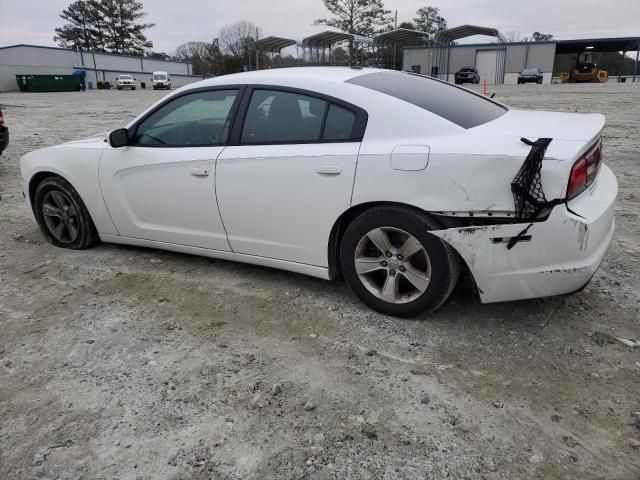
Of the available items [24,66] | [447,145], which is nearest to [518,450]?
[447,145]

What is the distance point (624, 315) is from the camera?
3164 millimetres

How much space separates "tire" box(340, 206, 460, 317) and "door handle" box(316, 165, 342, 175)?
310mm

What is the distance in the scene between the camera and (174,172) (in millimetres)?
3715

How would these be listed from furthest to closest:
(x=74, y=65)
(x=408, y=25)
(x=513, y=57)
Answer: (x=408, y=25), (x=74, y=65), (x=513, y=57)

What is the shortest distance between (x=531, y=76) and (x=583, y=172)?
4558 centimetres

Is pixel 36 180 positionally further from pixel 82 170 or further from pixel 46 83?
pixel 46 83

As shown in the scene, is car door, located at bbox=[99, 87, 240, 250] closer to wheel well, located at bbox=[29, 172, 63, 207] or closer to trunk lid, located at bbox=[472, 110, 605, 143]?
wheel well, located at bbox=[29, 172, 63, 207]

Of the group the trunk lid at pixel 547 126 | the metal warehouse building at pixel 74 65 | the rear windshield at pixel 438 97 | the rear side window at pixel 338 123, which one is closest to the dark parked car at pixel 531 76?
the metal warehouse building at pixel 74 65

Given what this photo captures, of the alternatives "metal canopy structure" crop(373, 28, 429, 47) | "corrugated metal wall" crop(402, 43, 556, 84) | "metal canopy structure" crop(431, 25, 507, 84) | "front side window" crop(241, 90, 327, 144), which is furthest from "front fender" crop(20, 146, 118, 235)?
"corrugated metal wall" crop(402, 43, 556, 84)

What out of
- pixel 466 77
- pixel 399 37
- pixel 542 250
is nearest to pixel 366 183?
pixel 542 250

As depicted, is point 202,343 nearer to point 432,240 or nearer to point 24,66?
point 432,240

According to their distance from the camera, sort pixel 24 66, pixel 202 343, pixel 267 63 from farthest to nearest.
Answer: pixel 24 66 → pixel 267 63 → pixel 202 343

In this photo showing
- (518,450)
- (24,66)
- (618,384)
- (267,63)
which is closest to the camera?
(518,450)

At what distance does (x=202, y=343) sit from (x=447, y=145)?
1826 millimetres
